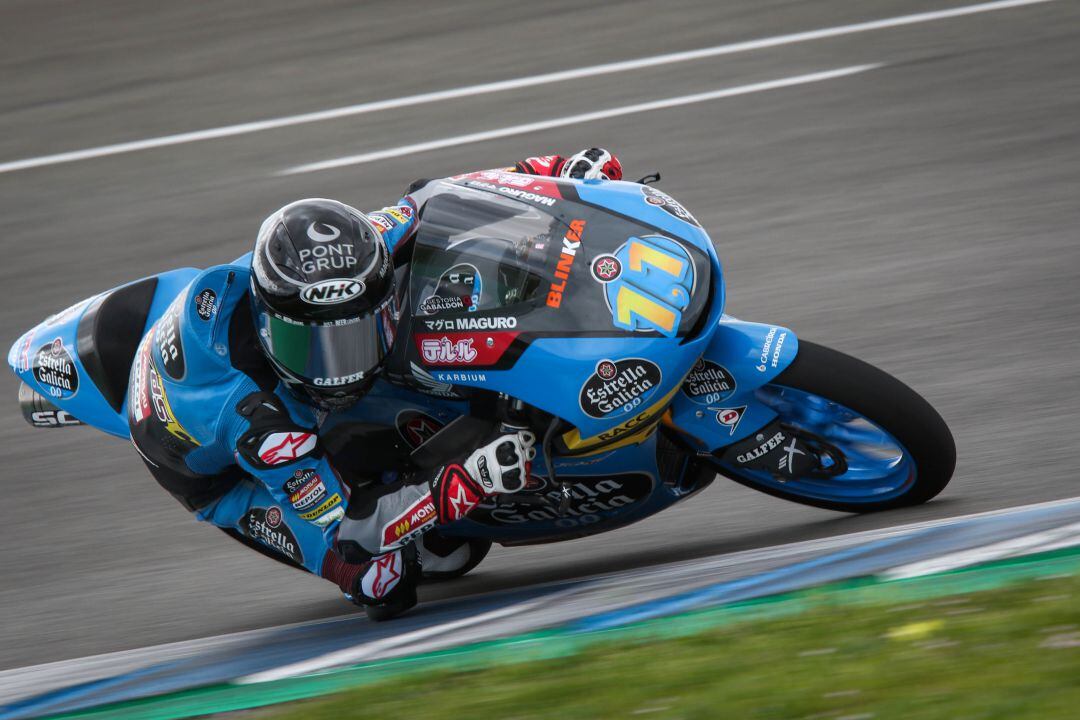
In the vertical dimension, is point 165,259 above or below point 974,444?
below

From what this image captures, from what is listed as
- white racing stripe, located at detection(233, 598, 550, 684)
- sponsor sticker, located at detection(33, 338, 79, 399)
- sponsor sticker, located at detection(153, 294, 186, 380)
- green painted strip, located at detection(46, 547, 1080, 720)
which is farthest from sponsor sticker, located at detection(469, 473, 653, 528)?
sponsor sticker, located at detection(33, 338, 79, 399)

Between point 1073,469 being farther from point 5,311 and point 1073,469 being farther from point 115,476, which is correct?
point 5,311

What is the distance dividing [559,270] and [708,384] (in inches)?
24.5

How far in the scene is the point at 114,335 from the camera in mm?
4820

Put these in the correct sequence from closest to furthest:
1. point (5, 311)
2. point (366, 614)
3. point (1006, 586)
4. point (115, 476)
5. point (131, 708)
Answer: point (1006, 586) < point (131, 708) < point (366, 614) < point (115, 476) < point (5, 311)

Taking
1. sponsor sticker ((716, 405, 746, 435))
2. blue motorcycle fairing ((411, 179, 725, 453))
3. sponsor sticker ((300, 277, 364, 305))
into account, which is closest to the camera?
sponsor sticker ((300, 277, 364, 305))

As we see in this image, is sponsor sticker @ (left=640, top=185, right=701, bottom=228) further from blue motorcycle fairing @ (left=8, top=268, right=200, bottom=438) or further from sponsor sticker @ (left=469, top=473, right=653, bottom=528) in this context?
blue motorcycle fairing @ (left=8, top=268, right=200, bottom=438)

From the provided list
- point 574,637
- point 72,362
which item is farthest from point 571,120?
point 574,637

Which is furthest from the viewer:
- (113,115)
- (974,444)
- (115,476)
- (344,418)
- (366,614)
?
(113,115)

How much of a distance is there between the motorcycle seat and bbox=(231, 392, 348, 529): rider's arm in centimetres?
85

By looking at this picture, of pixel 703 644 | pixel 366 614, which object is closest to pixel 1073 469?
pixel 703 644

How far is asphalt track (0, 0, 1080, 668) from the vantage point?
17.0 ft

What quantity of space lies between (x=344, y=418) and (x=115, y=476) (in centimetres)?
212

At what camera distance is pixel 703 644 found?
3199mm
